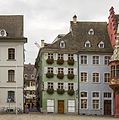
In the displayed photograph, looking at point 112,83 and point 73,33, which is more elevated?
point 73,33

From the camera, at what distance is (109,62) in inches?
2995

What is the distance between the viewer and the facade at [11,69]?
7356cm

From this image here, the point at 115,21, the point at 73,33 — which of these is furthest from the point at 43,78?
the point at 115,21

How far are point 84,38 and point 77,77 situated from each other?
22.8 ft

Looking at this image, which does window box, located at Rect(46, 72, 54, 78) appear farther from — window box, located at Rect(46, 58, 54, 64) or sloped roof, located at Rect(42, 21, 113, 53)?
sloped roof, located at Rect(42, 21, 113, 53)

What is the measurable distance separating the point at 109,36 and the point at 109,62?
7447 millimetres

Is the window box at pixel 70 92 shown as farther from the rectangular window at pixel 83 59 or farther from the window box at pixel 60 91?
the rectangular window at pixel 83 59

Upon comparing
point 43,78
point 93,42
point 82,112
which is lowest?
point 82,112

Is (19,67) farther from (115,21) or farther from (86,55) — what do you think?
(115,21)

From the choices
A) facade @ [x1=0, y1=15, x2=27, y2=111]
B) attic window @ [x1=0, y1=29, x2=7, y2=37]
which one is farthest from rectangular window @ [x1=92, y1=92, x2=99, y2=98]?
attic window @ [x1=0, y1=29, x2=7, y2=37]

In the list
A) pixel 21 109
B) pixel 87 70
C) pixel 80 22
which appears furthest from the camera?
pixel 80 22

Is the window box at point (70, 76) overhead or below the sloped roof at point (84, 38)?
below

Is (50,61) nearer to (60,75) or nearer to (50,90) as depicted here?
(60,75)

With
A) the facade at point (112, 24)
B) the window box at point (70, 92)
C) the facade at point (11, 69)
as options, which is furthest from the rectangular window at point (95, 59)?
the facade at point (11, 69)
